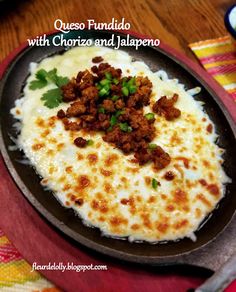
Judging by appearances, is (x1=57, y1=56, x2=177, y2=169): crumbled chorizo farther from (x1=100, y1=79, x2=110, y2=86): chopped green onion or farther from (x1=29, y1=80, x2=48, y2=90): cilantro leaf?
(x1=29, y1=80, x2=48, y2=90): cilantro leaf

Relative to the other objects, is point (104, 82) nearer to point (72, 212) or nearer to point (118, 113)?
point (118, 113)

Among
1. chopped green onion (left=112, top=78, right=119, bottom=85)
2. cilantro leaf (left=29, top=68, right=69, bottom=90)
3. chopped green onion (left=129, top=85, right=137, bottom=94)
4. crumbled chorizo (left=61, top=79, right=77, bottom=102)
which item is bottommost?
chopped green onion (left=129, top=85, right=137, bottom=94)

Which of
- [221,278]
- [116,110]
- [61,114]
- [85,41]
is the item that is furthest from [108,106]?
[221,278]

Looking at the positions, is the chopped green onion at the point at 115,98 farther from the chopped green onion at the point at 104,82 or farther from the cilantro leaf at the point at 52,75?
the cilantro leaf at the point at 52,75

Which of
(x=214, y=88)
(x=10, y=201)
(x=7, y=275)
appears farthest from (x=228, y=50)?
(x=7, y=275)

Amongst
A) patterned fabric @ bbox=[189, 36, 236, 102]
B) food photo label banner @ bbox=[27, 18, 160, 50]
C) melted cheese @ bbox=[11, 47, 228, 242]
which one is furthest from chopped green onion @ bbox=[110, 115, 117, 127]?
patterned fabric @ bbox=[189, 36, 236, 102]
